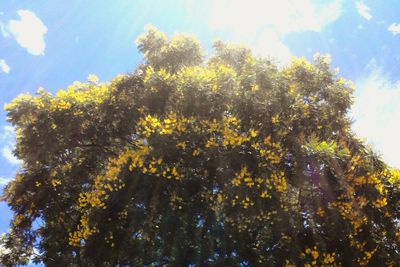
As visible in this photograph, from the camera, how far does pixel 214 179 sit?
12.0 metres

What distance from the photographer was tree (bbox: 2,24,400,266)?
11.3 meters

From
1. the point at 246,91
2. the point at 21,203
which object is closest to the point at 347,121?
the point at 246,91

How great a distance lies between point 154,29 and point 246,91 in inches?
275

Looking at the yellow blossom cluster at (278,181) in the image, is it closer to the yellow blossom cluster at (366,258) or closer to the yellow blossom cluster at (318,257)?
the yellow blossom cluster at (318,257)

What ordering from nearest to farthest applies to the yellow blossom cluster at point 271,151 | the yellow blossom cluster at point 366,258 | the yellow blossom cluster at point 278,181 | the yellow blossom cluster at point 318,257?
the yellow blossom cluster at point 278,181 → the yellow blossom cluster at point 271,151 → the yellow blossom cluster at point 318,257 → the yellow blossom cluster at point 366,258

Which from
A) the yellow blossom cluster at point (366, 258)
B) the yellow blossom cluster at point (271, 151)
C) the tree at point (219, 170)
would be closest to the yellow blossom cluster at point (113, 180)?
the tree at point (219, 170)

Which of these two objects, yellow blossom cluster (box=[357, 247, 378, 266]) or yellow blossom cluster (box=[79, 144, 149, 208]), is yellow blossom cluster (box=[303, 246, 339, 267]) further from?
yellow blossom cluster (box=[79, 144, 149, 208])

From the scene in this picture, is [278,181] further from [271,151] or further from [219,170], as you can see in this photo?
[219,170]

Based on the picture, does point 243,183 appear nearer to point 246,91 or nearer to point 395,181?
point 246,91

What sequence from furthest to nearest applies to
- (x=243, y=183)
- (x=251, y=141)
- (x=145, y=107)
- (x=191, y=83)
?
(x=145, y=107)
(x=191, y=83)
(x=251, y=141)
(x=243, y=183)

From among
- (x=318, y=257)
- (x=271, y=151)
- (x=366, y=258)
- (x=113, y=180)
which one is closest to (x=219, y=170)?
(x=271, y=151)

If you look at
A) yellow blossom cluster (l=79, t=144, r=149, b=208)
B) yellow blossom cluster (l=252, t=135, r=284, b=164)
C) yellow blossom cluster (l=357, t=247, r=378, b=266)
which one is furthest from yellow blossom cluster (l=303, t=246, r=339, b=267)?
yellow blossom cluster (l=79, t=144, r=149, b=208)

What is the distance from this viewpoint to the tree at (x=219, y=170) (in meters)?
11.3

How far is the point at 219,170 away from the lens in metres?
11.7
